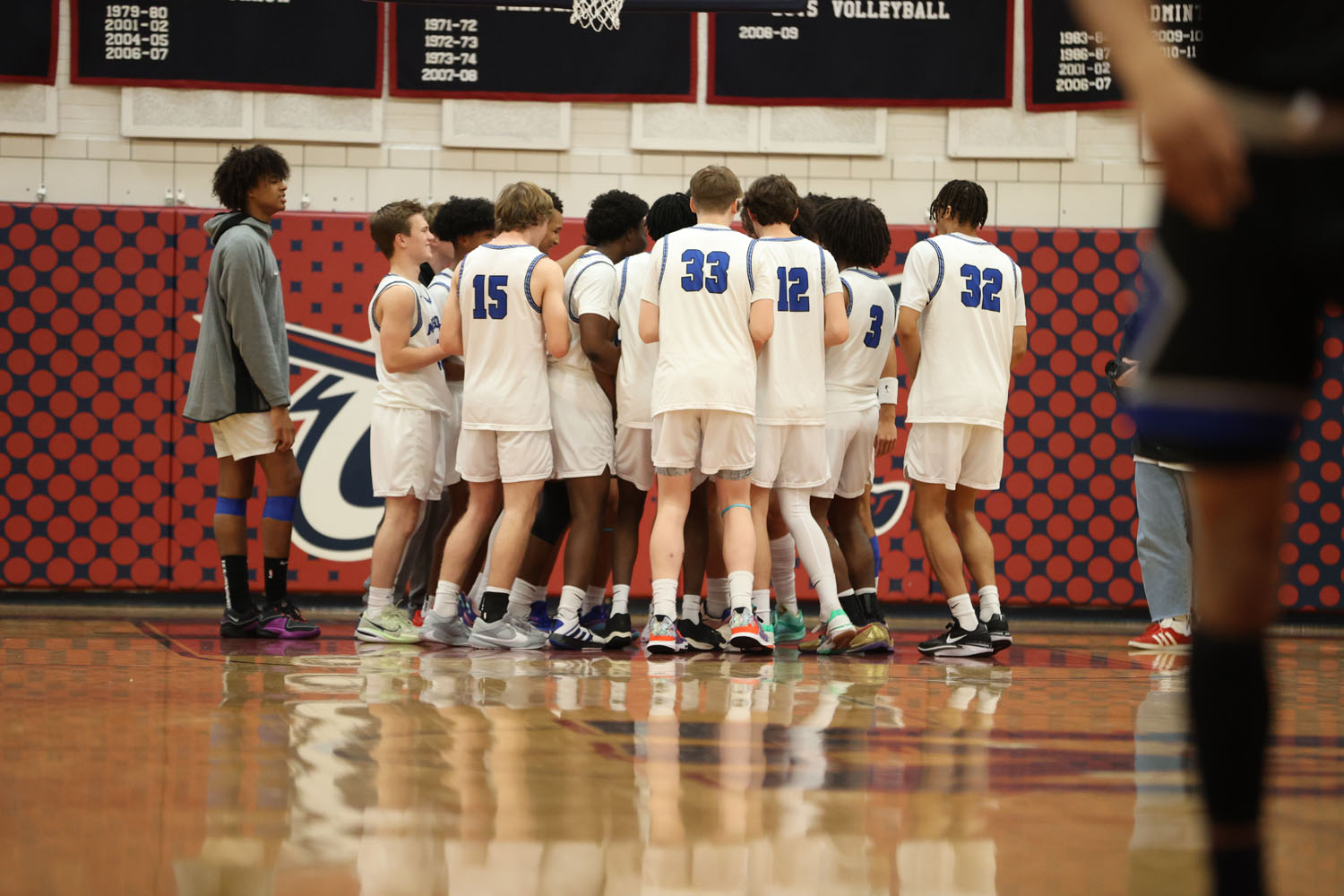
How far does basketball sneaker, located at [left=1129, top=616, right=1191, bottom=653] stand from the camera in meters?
7.17

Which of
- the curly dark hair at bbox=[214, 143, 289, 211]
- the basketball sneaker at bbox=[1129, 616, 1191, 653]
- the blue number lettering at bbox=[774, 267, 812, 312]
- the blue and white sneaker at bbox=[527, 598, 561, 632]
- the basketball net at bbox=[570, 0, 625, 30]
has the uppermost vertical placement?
the basketball net at bbox=[570, 0, 625, 30]

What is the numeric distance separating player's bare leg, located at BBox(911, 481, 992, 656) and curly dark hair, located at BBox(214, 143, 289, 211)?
3.38 meters

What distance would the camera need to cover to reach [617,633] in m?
6.34

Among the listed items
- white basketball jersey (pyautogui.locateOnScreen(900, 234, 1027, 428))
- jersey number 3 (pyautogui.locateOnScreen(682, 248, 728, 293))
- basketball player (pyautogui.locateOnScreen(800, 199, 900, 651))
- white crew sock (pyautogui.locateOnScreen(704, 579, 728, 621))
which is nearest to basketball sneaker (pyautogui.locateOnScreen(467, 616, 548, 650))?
white crew sock (pyautogui.locateOnScreen(704, 579, 728, 621))

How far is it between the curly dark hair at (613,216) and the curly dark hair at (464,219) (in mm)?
517

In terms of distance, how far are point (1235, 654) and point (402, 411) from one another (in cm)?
538

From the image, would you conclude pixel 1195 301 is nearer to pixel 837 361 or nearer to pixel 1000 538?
pixel 837 361

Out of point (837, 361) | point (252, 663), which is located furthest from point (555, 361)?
point (252, 663)

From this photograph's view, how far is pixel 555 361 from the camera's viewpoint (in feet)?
21.8

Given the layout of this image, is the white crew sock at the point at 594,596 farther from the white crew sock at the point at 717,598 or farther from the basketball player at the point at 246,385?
the basketball player at the point at 246,385

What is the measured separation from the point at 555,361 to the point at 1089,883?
15.2ft

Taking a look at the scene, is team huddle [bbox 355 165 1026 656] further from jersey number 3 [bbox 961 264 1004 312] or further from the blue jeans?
the blue jeans

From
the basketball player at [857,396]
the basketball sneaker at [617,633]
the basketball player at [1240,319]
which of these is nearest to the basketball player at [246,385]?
the basketball sneaker at [617,633]

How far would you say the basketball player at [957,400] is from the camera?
6426 millimetres
